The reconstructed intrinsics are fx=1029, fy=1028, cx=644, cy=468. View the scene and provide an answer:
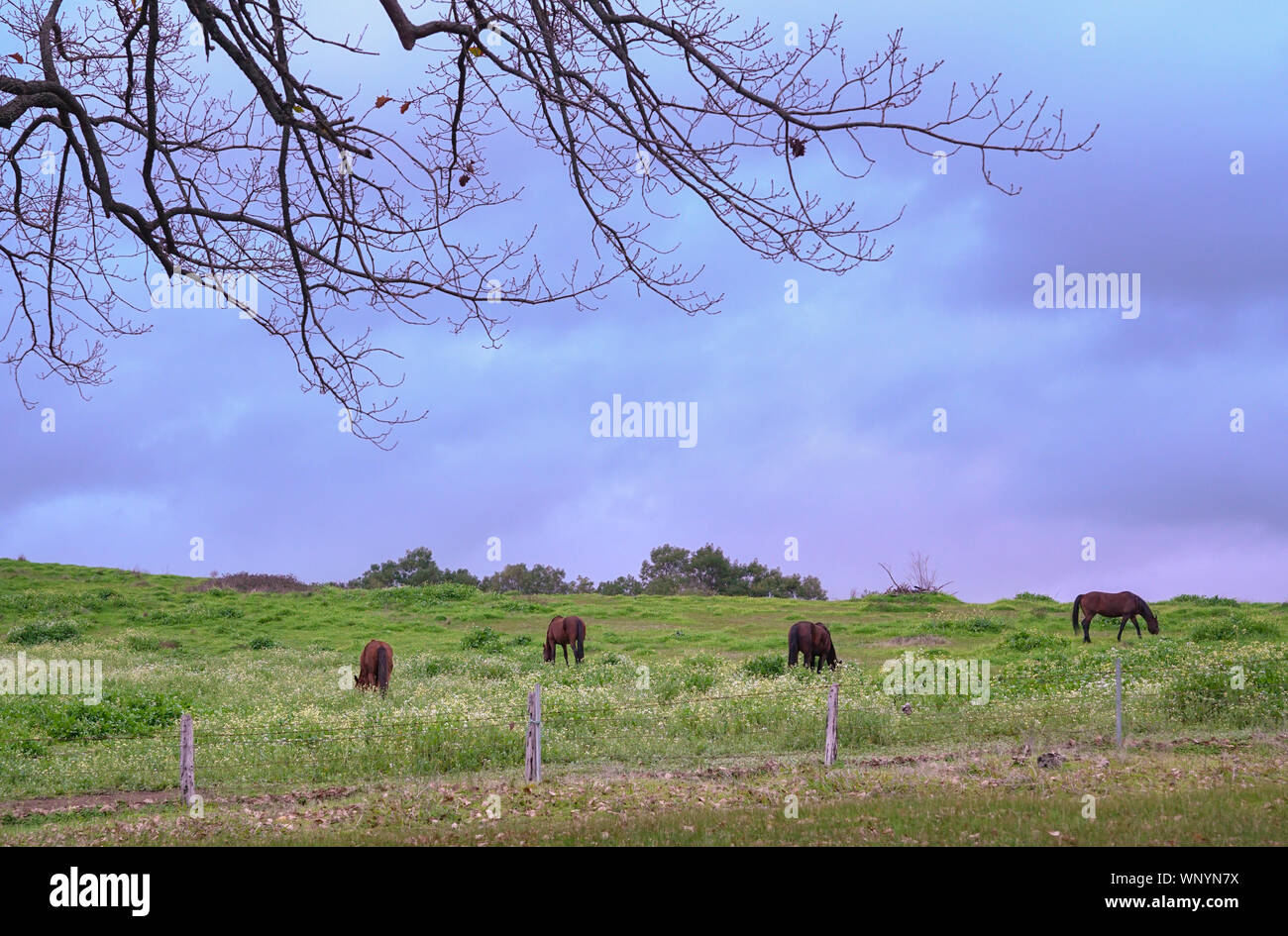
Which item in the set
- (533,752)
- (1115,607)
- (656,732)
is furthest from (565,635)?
(1115,607)

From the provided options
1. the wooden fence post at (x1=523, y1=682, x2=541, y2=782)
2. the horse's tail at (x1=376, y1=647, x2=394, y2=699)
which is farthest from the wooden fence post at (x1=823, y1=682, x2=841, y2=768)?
the horse's tail at (x1=376, y1=647, x2=394, y2=699)

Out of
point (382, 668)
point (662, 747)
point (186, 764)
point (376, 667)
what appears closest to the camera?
point (186, 764)

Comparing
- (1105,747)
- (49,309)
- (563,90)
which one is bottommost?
(1105,747)

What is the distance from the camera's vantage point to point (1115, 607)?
103ft

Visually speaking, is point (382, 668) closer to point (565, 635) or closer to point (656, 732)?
point (656, 732)

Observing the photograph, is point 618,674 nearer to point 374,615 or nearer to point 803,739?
point 803,739

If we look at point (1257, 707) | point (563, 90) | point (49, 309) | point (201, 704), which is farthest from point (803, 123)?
point (201, 704)

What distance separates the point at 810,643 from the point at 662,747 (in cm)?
940

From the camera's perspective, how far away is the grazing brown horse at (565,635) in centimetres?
2708

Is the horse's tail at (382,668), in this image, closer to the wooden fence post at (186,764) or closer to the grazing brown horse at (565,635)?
the grazing brown horse at (565,635)

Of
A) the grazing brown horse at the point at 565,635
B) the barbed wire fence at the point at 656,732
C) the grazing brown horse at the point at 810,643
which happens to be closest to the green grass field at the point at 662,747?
the barbed wire fence at the point at 656,732

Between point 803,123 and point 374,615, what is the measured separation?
33.1 m

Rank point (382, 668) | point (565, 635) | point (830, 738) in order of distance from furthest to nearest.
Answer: point (565, 635), point (382, 668), point (830, 738)
